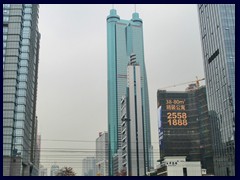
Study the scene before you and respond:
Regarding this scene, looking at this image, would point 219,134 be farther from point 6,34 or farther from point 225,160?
point 6,34

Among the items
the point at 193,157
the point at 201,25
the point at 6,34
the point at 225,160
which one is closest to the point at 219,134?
the point at 225,160

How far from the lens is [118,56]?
67.8 metres

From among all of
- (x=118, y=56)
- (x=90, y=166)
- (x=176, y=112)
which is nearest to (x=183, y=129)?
(x=176, y=112)

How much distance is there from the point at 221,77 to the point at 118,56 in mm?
40497

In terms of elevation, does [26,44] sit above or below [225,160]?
above

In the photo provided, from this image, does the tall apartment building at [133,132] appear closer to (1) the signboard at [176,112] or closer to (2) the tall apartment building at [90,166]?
(1) the signboard at [176,112]

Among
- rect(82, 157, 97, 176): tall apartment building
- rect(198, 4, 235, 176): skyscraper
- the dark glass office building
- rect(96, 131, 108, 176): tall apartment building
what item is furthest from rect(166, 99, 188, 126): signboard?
rect(82, 157, 97, 176): tall apartment building

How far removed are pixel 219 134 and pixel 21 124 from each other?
53.3ft

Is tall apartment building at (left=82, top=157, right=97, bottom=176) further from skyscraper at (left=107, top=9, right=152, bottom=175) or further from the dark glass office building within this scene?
the dark glass office building

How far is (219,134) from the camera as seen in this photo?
1136 inches

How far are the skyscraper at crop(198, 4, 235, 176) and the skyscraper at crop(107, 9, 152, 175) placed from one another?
88.3 ft

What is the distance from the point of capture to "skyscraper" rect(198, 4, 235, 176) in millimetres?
26922

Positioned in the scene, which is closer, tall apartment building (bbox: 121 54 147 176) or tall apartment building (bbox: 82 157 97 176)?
tall apartment building (bbox: 121 54 147 176)

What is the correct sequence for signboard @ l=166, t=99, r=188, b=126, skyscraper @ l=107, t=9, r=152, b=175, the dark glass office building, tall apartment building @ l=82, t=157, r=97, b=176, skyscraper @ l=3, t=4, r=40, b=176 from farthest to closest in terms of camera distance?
tall apartment building @ l=82, t=157, r=97, b=176, skyscraper @ l=107, t=9, r=152, b=175, the dark glass office building, signboard @ l=166, t=99, r=188, b=126, skyscraper @ l=3, t=4, r=40, b=176
